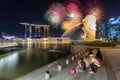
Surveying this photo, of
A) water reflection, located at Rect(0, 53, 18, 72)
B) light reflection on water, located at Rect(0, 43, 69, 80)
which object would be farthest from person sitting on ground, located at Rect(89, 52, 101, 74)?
water reflection, located at Rect(0, 53, 18, 72)

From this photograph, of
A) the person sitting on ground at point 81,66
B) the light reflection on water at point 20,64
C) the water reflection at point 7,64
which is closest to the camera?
the person sitting on ground at point 81,66

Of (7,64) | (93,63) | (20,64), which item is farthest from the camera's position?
(20,64)

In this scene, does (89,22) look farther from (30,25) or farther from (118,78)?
(30,25)

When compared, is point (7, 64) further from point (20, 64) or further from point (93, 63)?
point (93, 63)

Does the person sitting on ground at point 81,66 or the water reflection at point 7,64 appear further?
the water reflection at point 7,64

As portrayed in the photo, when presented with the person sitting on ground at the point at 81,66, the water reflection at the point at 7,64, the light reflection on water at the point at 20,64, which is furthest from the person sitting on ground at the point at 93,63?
the water reflection at the point at 7,64

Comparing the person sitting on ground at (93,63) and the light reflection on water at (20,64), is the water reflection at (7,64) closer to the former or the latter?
the light reflection on water at (20,64)

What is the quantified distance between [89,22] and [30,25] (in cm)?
6831

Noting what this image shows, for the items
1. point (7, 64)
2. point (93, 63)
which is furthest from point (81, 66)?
point (7, 64)

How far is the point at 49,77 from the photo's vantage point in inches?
423

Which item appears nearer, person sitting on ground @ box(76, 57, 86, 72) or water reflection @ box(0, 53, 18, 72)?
person sitting on ground @ box(76, 57, 86, 72)

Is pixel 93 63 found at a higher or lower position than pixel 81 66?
higher

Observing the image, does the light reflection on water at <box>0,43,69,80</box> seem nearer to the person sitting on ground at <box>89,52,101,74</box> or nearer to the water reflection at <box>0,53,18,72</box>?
the water reflection at <box>0,53,18,72</box>

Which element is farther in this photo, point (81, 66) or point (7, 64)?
point (7, 64)
